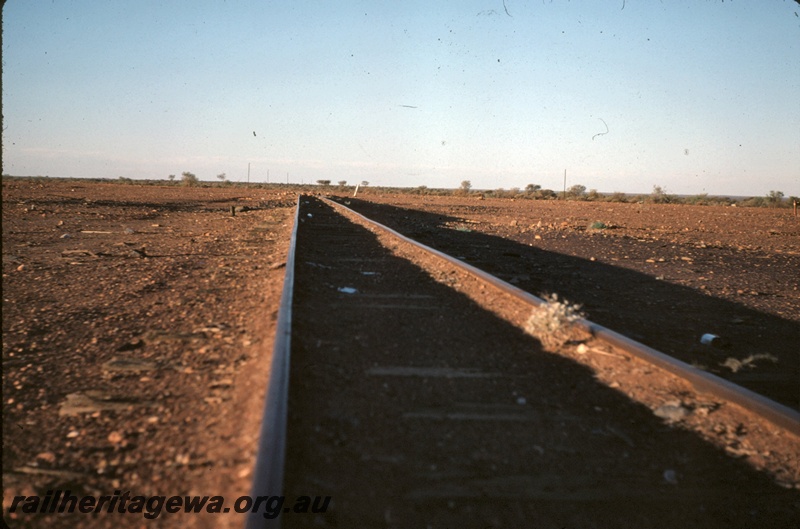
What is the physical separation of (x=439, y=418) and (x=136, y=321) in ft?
9.70

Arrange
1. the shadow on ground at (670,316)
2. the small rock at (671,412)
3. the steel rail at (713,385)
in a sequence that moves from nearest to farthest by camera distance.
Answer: the steel rail at (713,385), the small rock at (671,412), the shadow on ground at (670,316)

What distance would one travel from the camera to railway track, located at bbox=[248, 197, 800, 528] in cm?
198

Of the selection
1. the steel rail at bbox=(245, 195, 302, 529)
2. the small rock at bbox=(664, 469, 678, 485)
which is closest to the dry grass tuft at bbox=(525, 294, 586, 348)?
the small rock at bbox=(664, 469, 678, 485)

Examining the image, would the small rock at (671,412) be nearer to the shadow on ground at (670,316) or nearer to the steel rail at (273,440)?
the shadow on ground at (670,316)

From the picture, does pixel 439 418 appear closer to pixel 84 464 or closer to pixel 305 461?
pixel 305 461

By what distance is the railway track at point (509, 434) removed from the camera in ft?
6.49

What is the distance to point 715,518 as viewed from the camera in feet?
6.60

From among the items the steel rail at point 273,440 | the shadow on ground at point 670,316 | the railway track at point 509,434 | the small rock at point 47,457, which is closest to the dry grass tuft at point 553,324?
the railway track at point 509,434

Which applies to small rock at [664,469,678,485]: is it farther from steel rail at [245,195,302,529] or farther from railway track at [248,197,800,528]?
steel rail at [245,195,302,529]

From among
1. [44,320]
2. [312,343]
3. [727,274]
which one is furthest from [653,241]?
[44,320]

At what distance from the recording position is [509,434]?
2502 mm

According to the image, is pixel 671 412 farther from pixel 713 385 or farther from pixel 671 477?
pixel 671 477

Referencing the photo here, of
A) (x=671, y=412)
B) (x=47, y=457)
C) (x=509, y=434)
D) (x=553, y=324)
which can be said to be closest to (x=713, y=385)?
(x=671, y=412)

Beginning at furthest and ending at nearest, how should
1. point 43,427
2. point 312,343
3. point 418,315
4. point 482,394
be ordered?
point 418,315, point 312,343, point 482,394, point 43,427
